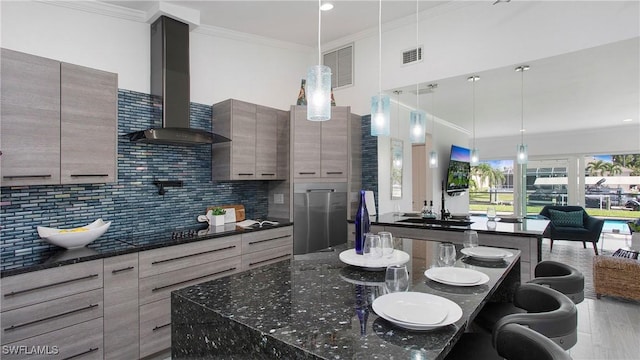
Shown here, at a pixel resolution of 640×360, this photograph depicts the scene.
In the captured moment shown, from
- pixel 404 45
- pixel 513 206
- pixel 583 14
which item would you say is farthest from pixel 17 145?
pixel 513 206

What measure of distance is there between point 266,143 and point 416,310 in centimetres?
286

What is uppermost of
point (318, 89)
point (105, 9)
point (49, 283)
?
point (105, 9)

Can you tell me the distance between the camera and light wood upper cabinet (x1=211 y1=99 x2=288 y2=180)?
10.9 feet

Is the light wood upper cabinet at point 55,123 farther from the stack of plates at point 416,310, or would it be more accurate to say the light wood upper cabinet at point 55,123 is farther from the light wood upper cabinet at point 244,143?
the stack of plates at point 416,310

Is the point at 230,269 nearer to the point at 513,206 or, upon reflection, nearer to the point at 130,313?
the point at 130,313

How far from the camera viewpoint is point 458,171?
686 cm

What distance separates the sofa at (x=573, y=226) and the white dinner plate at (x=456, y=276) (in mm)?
6100

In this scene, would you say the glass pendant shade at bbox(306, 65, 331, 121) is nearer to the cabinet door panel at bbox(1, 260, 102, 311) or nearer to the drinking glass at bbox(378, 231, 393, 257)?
the drinking glass at bbox(378, 231, 393, 257)

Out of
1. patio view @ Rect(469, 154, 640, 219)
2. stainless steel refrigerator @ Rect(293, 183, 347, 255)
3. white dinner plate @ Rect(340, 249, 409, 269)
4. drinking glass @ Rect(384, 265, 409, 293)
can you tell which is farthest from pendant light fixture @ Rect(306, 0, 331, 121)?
patio view @ Rect(469, 154, 640, 219)

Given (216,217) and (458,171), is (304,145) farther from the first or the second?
(458,171)

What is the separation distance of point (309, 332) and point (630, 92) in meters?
6.29

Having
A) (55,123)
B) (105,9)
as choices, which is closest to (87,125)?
(55,123)

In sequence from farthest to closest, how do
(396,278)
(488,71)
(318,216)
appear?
(318,216)
(488,71)
(396,278)

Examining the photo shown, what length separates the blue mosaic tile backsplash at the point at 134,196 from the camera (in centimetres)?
232
